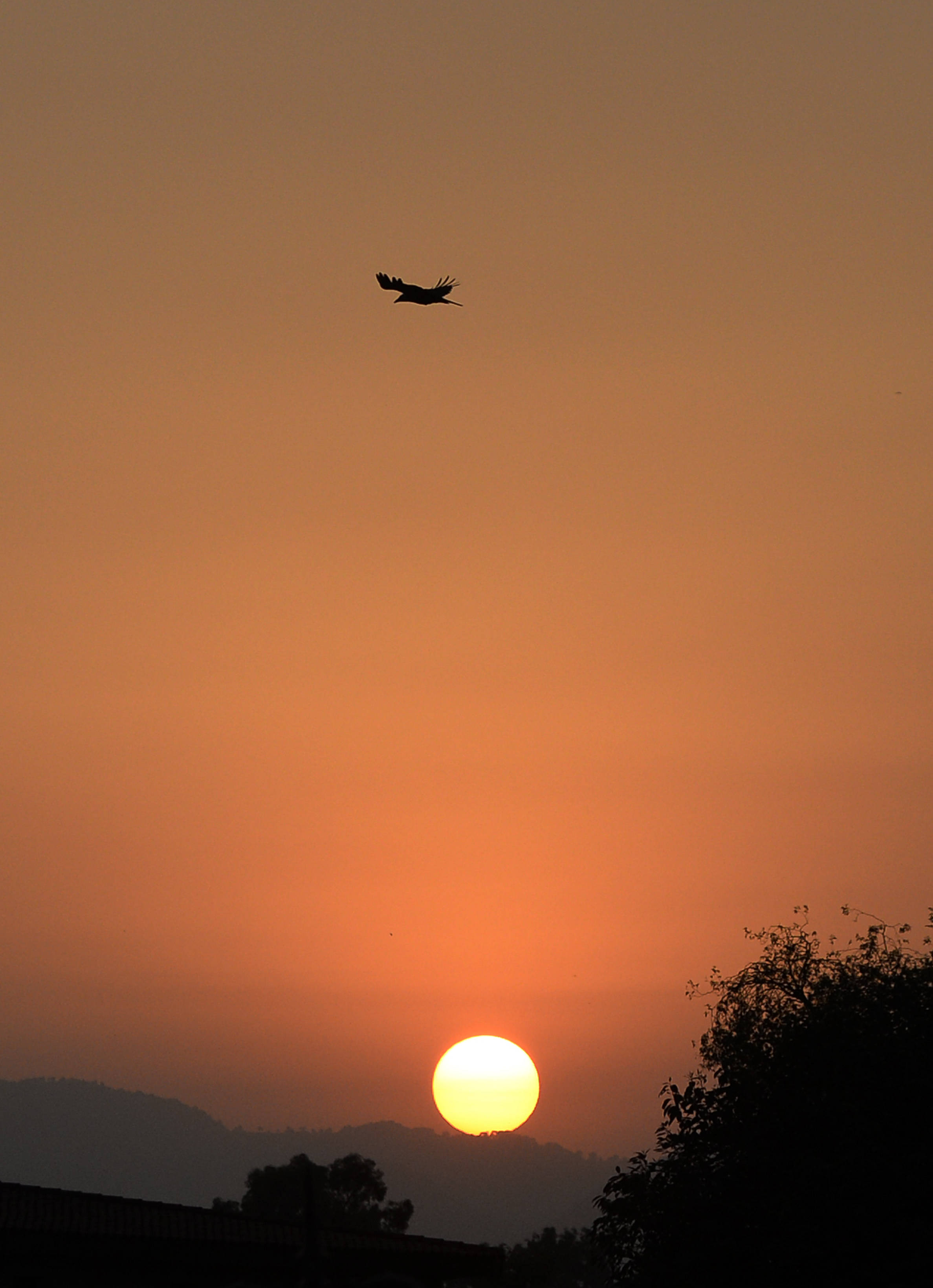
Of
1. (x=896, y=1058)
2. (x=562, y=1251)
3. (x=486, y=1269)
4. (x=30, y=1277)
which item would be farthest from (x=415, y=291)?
(x=562, y=1251)

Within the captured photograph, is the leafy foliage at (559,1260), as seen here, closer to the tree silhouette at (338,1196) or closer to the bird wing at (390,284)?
the tree silhouette at (338,1196)

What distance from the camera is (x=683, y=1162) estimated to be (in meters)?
31.7

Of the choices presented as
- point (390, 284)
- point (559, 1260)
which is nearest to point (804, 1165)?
point (390, 284)

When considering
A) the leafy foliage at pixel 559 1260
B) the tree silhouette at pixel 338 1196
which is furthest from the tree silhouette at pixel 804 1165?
the tree silhouette at pixel 338 1196

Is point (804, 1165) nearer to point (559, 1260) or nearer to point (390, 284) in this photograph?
point (390, 284)

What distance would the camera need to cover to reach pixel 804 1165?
28484 millimetres

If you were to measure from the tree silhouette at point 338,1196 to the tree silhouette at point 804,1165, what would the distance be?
2946 inches

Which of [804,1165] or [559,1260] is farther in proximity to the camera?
[559,1260]

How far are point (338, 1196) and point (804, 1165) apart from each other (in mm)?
95765

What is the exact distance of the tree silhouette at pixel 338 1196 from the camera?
107438 mm

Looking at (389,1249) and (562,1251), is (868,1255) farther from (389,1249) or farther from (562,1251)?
(562,1251)

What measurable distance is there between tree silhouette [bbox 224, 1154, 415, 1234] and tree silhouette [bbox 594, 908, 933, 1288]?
74817mm

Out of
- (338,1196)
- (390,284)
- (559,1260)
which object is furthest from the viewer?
(559,1260)

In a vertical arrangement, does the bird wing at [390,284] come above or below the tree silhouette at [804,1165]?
above
